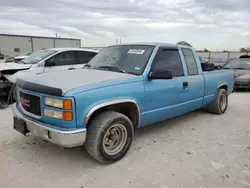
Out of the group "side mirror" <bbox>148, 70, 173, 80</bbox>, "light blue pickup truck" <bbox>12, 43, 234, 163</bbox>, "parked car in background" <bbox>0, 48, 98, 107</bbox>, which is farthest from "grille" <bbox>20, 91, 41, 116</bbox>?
"parked car in background" <bbox>0, 48, 98, 107</bbox>

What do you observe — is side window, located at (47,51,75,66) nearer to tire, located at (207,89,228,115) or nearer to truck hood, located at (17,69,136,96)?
truck hood, located at (17,69,136,96)

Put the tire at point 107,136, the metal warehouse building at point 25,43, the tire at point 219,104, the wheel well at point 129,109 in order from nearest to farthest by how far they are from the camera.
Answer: the tire at point 107,136, the wheel well at point 129,109, the tire at point 219,104, the metal warehouse building at point 25,43

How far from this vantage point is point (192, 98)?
4.87 metres

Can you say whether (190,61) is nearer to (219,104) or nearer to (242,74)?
(219,104)

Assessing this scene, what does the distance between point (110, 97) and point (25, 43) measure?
43.7m

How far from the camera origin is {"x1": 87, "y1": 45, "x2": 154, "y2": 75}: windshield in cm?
394

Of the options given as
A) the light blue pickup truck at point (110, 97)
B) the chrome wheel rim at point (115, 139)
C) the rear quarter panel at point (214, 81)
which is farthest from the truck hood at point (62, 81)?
the rear quarter panel at point (214, 81)

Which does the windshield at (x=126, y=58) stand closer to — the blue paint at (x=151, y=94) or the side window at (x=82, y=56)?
the blue paint at (x=151, y=94)

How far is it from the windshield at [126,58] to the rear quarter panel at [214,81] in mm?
1948

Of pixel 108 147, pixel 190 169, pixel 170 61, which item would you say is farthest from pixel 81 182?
pixel 170 61

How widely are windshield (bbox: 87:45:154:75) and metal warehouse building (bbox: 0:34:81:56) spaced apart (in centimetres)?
4098

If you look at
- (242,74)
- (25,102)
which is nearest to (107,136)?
(25,102)

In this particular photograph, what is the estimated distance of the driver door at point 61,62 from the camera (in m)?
7.65

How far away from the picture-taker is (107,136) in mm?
3465
